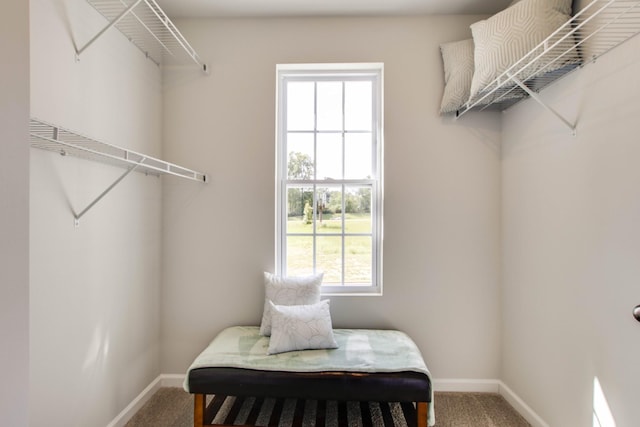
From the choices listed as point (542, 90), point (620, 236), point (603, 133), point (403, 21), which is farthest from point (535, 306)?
point (403, 21)

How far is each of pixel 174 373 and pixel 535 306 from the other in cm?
248

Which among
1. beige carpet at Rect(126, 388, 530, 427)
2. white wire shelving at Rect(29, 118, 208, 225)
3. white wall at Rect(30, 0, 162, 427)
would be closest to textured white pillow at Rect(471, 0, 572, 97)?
white wire shelving at Rect(29, 118, 208, 225)

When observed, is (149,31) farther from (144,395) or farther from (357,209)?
(144,395)

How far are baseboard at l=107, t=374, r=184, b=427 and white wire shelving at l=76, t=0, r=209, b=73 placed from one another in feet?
6.59

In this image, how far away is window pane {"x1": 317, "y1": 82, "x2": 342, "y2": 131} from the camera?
107 inches

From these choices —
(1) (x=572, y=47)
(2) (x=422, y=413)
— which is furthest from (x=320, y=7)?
(2) (x=422, y=413)

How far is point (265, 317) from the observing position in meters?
2.39

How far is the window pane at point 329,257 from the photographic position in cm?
269

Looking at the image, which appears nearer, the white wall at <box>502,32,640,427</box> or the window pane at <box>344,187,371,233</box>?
the white wall at <box>502,32,640,427</box>

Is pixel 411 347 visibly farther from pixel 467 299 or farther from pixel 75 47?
pixel 75 47

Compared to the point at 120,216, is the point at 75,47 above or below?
above

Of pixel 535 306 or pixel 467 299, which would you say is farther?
pixel 467 299

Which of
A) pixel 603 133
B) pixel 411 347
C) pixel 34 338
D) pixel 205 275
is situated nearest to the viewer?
pixel 34 338

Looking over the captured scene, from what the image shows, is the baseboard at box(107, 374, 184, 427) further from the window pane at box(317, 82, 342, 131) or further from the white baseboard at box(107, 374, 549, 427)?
the window pane at box(317, 82, 342, 131)
